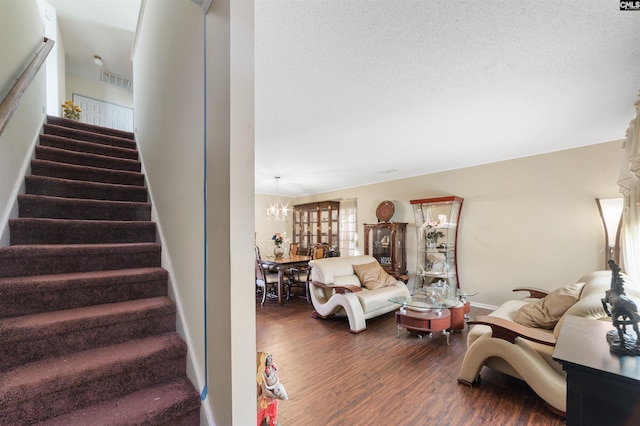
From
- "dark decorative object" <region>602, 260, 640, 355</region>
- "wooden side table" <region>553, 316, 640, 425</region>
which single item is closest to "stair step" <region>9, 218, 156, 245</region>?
"wooden side table" <region>553, 316, 640, 425</region>

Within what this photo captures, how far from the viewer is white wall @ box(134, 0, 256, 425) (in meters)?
0.95

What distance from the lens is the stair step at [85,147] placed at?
2471 millimetres

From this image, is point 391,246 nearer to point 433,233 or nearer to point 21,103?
point 433,233

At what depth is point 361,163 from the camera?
4496 millimetres

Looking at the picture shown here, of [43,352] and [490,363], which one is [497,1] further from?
[43,352]

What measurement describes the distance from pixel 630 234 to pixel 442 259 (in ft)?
7.59

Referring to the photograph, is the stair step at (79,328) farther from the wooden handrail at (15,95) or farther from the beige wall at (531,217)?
the beige wall at (531,217)

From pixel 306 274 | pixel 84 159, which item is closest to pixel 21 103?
pixel 84 159

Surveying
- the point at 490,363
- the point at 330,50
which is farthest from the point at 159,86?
the point at 490,363

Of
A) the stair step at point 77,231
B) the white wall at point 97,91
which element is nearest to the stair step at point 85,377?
the stair step at point 77,231

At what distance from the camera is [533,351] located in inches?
77.2

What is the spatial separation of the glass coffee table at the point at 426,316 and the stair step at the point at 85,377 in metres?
2.60

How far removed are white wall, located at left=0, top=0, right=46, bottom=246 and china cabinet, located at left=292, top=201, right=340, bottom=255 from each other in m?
5.37

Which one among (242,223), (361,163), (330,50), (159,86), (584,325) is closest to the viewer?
(242,223)
